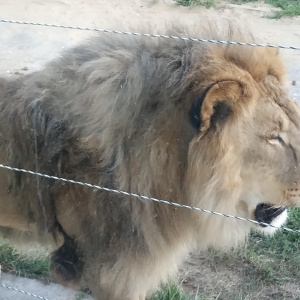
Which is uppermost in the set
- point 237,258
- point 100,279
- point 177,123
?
point 177,123

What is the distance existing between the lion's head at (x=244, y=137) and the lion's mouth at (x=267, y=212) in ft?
0.05

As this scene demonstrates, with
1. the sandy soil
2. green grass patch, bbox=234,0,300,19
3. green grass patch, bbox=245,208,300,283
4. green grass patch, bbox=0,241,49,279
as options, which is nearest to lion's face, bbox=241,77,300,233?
green grass patch, bbox=245,208,300,283

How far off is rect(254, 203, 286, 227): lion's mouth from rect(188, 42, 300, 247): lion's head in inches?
0.6

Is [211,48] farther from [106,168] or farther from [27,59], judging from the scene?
[27,59]

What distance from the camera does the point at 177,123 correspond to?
2162 millimetres

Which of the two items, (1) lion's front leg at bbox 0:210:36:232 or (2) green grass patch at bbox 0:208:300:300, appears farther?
(2) green grass patch at bbox 0:208:300:300

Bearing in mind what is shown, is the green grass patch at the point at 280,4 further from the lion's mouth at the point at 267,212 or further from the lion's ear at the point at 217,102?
the lion's ear at the point at 217,102

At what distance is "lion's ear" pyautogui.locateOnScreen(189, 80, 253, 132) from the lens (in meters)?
2.00

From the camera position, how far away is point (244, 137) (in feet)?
7.06

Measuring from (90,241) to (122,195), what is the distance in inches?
10.4

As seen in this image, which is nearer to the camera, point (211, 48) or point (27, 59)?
point (211, 48)

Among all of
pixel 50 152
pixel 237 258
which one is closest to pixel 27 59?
pixel 237 258

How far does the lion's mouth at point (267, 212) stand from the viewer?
231 centimetres

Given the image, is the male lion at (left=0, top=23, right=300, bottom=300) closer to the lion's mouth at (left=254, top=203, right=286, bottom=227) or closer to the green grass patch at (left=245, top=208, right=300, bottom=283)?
the lion's mouth at (left=254, top=203, right=286, bottom=227)
